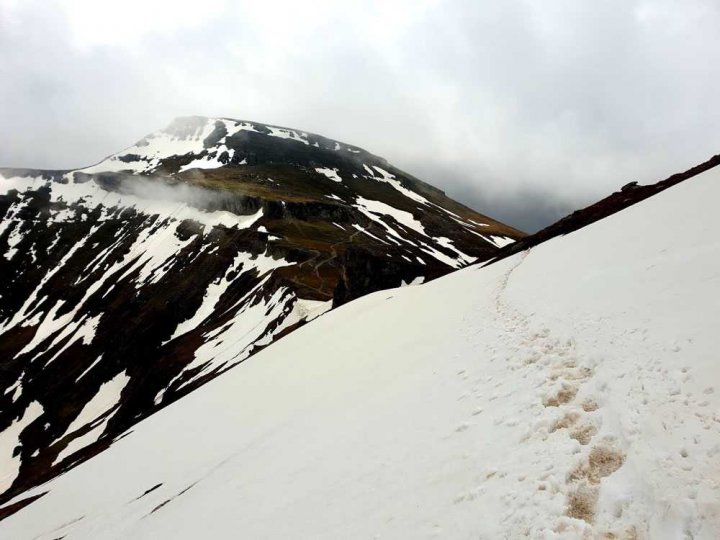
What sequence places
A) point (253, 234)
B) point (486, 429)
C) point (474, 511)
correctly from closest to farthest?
point (474, 511) → point (486, 429) → point (253, 234)

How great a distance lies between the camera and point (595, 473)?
648 centimetres

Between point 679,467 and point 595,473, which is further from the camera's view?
point 595,473

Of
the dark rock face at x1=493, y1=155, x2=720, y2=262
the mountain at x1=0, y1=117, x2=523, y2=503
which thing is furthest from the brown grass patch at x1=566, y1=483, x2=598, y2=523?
the mountain at x1=0, y1=117, x2=523, y2=503

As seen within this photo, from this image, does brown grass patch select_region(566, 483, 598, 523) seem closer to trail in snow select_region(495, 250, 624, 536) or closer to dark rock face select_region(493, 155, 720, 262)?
trail in snow select_region(495, 250, 624, 536)

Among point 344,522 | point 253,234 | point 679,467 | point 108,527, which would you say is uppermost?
point 253,234

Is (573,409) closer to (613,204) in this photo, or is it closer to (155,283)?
(613,204)

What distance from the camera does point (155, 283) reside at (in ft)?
357

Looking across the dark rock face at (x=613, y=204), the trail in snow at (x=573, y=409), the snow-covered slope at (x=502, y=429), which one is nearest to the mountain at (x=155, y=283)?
the dark rock face at (x=613, y=204)

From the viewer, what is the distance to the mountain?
64875 mm

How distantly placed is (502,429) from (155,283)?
377 feet

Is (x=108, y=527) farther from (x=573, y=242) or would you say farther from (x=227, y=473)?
(x=573, y=242)

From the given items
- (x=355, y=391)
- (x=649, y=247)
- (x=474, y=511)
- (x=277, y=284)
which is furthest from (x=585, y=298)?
(x=277, y=284)

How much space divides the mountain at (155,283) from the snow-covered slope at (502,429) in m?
32.4

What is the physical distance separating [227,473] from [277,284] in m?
55.8
